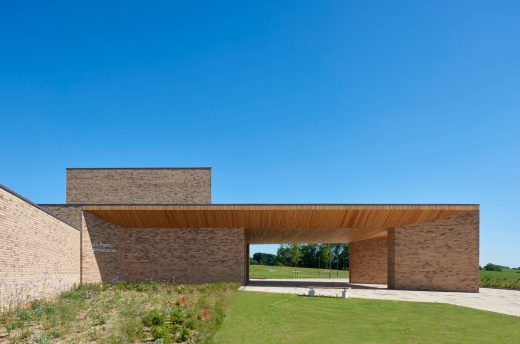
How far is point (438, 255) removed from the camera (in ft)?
87.5

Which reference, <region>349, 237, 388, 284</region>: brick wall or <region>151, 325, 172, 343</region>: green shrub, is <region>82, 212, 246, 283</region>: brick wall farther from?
<region>151, 325, 172, 343</region>: green shrub

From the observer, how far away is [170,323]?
35.9ft

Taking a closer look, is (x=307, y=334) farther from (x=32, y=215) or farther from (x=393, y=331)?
(x=32, y=215)

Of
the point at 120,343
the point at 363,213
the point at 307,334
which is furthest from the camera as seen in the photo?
the point at 363,213

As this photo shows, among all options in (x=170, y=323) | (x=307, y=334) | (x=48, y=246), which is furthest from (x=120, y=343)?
(x=48, y=246)

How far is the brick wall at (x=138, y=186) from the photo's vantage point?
1236 inches

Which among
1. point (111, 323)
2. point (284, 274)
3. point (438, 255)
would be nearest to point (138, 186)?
point (111, 323)

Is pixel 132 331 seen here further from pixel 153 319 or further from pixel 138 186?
pixel 138 186

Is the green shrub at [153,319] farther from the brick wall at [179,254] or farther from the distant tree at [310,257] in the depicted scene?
the distant tree at [310,257]

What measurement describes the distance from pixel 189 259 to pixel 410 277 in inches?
561

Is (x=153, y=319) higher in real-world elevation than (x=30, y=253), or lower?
lower

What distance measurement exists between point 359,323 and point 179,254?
55.7ft

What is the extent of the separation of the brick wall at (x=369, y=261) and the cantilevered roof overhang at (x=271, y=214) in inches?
323

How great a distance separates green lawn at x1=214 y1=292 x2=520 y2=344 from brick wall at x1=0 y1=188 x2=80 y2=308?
290 inches
